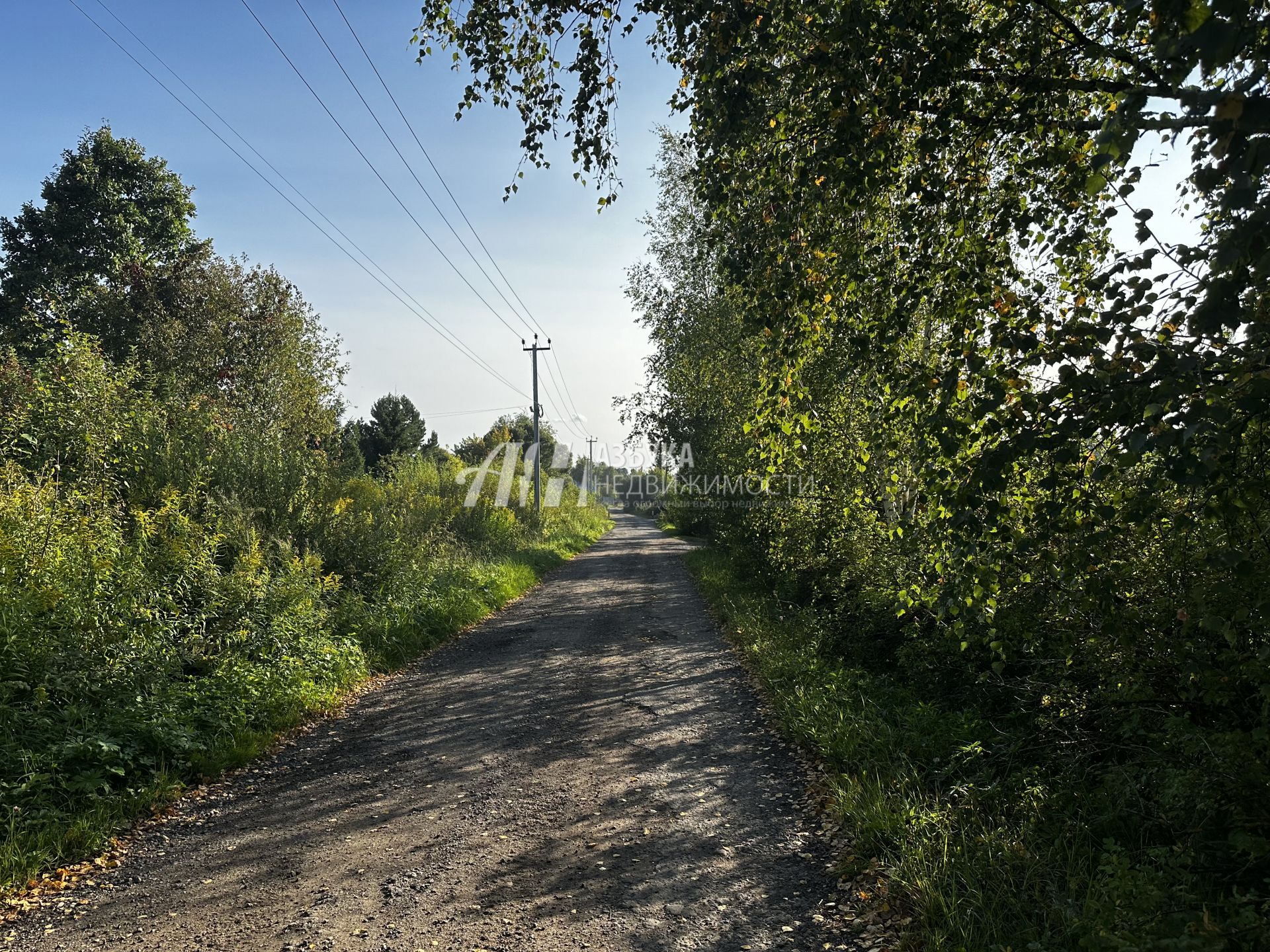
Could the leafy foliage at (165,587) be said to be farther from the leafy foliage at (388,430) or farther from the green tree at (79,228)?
the leafy foliage at (388,430)

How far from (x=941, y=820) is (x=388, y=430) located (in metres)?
49.8

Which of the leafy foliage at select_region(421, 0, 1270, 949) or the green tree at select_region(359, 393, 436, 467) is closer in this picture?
the leafy foliage at select_region(421, 0, 1270, 949)

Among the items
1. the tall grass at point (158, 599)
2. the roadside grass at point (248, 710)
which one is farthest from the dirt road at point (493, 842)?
the tall grass at point (158, 599)

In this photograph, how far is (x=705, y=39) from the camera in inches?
157

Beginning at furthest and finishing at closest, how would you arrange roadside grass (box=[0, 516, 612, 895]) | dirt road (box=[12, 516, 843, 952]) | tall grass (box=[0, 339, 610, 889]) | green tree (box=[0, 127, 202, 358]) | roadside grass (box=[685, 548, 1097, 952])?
1. green tree (box=[0, 127, 202, 358])
2. tall grass (box=[0, 339, 610, 889])
3. roadside grass (box=[0, 516, 612, 895])
4. dirt road (box=[12, 516, 843, 952])
5. roadside grass (box=[685, 548, 1097, 952])

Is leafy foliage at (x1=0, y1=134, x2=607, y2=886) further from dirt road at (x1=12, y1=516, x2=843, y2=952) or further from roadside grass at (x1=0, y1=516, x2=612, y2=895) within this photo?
dirt road at (x1=12, y1=516, x2=843, y2=952)

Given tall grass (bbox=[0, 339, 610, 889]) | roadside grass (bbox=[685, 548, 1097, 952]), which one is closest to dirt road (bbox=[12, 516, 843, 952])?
roadside grass (bbox=[685, 548, 1097, 952])

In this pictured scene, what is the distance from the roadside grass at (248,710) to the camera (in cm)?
439

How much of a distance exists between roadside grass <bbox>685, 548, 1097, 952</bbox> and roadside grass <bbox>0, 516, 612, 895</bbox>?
4666 mm

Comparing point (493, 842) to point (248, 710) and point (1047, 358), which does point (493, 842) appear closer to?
point (248, 710)

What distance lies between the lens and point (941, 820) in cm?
420

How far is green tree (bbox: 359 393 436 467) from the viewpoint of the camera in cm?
4941

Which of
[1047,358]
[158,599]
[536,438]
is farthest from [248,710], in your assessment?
[536,438]

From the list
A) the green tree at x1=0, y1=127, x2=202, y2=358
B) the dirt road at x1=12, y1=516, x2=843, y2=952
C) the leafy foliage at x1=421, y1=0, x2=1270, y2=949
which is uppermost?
the green tree at x1=0, y1=127, x2=202, y2=358
